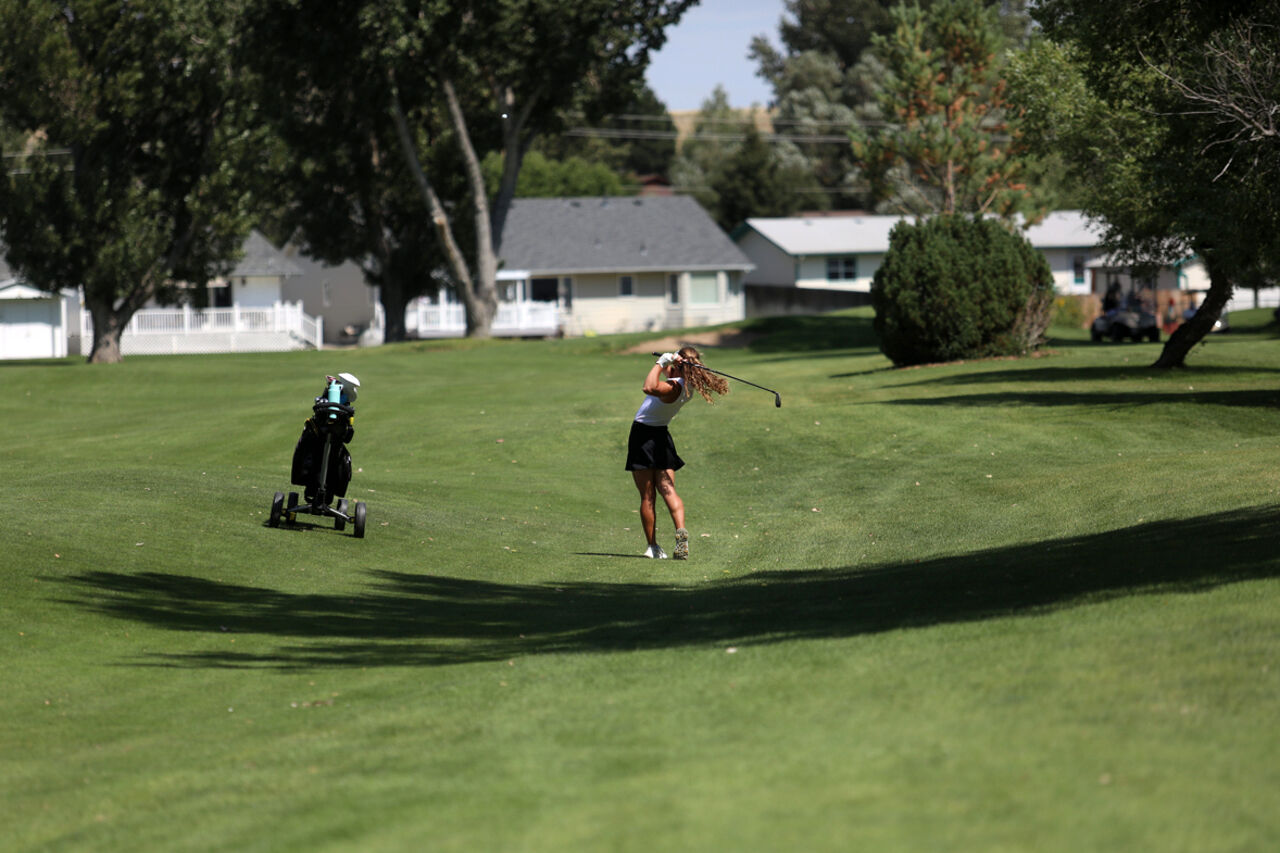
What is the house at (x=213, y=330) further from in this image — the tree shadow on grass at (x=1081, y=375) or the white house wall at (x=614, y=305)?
the tree shadow on grass at (x=1081, y=375)

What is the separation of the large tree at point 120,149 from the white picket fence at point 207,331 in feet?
38.1

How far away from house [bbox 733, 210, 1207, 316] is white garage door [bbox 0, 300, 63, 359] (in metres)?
36.8

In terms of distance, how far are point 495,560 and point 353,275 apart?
62.0 m

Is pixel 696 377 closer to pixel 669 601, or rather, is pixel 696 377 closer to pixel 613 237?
pixel 669 601

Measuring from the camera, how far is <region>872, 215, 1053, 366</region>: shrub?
115 ft

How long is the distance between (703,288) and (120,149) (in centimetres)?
3306

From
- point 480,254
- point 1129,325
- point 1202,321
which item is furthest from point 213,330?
point 1202,321

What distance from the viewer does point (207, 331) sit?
62219 millimetres

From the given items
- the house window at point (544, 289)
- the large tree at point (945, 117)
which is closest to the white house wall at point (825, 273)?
the house window at point (544, 289)

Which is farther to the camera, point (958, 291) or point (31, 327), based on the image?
point (31, 327)

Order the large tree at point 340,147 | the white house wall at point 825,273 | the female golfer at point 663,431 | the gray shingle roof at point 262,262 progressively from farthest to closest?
the white house wall at point 825,273
the gray shingle roof at point 262,262
the large tree at point 340,147
the female golfer at point 663,431

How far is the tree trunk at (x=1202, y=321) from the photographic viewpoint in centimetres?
3041

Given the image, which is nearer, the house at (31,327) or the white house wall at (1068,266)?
the house at (31,327)

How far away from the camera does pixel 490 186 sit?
8238cm
